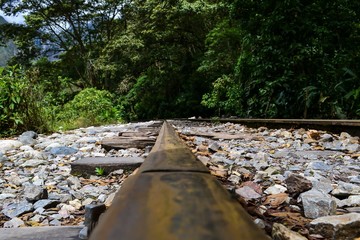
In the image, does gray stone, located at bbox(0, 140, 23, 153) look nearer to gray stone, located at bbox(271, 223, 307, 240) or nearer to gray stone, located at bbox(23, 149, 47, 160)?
gray stone, located at bbox(23, 149, 47, 160)

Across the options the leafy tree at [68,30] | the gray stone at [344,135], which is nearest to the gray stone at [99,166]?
the gray stone at [344,135]

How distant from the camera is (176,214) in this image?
15.3 inches

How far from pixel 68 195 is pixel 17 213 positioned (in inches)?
10.6

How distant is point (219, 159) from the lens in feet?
7.59

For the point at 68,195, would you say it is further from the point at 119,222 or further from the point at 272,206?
the point at 119,222

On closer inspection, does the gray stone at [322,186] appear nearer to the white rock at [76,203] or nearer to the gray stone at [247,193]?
the gray stone at [247,193]

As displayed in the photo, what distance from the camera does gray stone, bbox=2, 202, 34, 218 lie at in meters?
1.35

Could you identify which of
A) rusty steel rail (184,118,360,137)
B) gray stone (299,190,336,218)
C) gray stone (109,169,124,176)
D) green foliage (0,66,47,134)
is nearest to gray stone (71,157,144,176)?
gray stone (109,169,124,176)

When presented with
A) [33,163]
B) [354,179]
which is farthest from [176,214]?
[33,163]

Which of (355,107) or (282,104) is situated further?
(282,104)

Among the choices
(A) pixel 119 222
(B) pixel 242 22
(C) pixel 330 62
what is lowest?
(A) pixel 119 222

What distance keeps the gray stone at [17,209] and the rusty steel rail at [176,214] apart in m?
1.02

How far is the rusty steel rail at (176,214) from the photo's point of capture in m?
0.35

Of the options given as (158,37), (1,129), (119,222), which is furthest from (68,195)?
(158,37)
